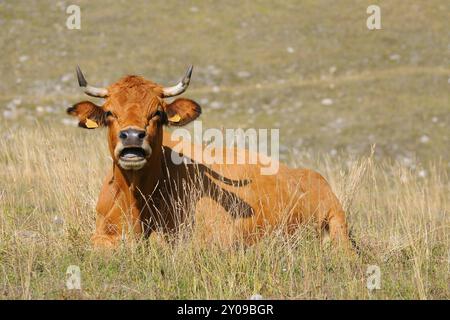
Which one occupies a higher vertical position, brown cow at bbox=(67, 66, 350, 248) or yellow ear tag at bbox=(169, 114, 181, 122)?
yellow ear tag at bbox=(169, 114, 181, 122)

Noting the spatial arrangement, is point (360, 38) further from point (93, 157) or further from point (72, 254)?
point (72, 254)

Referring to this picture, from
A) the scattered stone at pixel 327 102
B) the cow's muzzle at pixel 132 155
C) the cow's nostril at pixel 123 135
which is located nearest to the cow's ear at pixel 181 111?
the cow's muzzle at pixel 132 155

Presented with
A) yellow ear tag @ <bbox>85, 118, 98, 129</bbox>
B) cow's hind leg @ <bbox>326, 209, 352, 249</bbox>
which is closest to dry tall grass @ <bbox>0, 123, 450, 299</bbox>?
cow's hind leg @ <bbox>326, 209, 352, 249</bbox>

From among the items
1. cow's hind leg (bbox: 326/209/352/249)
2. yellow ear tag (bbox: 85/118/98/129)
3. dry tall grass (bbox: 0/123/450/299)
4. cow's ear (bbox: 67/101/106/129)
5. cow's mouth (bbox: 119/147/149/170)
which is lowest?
dry tall grass (bbox: 0/123/450/299)

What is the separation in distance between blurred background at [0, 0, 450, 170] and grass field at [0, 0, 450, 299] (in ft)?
0.30

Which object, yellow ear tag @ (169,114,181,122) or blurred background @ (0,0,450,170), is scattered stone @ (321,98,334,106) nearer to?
blurred background @ (0,0,450,170)

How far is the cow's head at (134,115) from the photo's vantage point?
8281 millimetres

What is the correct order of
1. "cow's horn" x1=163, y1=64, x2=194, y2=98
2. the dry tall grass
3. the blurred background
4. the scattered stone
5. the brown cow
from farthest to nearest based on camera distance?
the scattered stone, the blurred background, "cow's horn" x1=163, y1=64, x2=194, y2=98, the brown cow, the dry tall grass

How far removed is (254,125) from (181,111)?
52.5ft

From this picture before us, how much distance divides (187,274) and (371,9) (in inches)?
1202

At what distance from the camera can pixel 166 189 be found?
368 inches

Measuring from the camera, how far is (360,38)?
3503cm

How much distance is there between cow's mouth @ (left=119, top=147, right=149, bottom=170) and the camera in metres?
8.27
